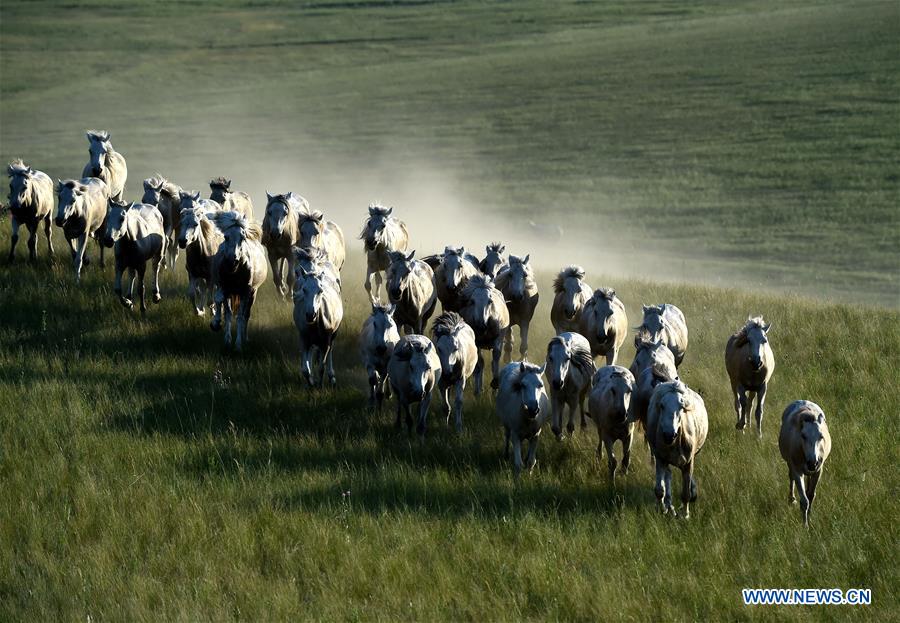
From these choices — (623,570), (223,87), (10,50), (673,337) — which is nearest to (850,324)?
(673,337)

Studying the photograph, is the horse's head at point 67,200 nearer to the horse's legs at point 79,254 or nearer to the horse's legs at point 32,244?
the horse's legs at point 79,254

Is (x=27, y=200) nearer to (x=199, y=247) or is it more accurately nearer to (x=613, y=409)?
(x=199, y=247)

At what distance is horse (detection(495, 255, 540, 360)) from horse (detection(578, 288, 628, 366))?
1.26 meters

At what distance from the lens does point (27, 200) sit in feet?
61.7

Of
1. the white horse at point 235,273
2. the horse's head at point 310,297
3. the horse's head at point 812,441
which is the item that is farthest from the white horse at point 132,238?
the horse's head at point 812,441

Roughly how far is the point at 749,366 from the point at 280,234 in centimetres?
883

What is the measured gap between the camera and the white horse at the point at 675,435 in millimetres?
11102

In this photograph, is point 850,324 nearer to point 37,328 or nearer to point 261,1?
point 37,328

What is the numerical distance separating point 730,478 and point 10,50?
8378 centimetres

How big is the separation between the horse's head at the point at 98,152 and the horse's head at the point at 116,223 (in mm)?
5021

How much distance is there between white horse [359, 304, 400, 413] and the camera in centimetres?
1401

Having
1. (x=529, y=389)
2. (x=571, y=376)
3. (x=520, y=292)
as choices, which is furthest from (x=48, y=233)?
(x=529, y=389)

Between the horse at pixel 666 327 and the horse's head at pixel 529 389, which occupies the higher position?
the horse at pixel 666 327

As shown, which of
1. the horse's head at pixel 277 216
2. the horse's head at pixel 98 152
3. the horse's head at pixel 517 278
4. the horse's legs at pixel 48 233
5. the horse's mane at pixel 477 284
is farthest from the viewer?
the horse's head at pixel 98 152
